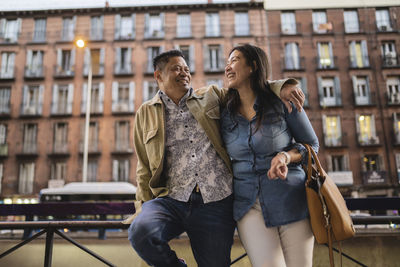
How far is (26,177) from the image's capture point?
69.9ft

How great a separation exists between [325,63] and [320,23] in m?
3.45

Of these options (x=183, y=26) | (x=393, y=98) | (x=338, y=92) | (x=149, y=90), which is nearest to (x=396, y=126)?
(x=393, y=98)

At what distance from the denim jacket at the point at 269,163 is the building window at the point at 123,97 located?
2096 centimetres

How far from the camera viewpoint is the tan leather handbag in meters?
1.77

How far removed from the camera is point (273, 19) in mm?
24438

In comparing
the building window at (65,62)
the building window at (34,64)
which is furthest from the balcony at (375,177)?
the building window at (34,64)

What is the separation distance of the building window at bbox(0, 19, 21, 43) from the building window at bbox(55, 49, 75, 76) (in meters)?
3.85

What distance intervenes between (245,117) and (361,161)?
880 inches

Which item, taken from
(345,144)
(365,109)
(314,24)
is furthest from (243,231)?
(314,24)

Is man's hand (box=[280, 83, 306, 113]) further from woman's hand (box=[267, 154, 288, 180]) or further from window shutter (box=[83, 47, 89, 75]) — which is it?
window shutter (box=[83, 47, 89, 75])

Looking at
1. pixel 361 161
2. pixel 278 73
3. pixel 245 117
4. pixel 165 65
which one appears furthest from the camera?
pixel 278 73

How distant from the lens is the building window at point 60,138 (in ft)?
71.1

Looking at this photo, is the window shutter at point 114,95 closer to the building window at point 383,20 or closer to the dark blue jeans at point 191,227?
the building window at point 383,20

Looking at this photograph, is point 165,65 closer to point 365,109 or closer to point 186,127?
point 186,127
